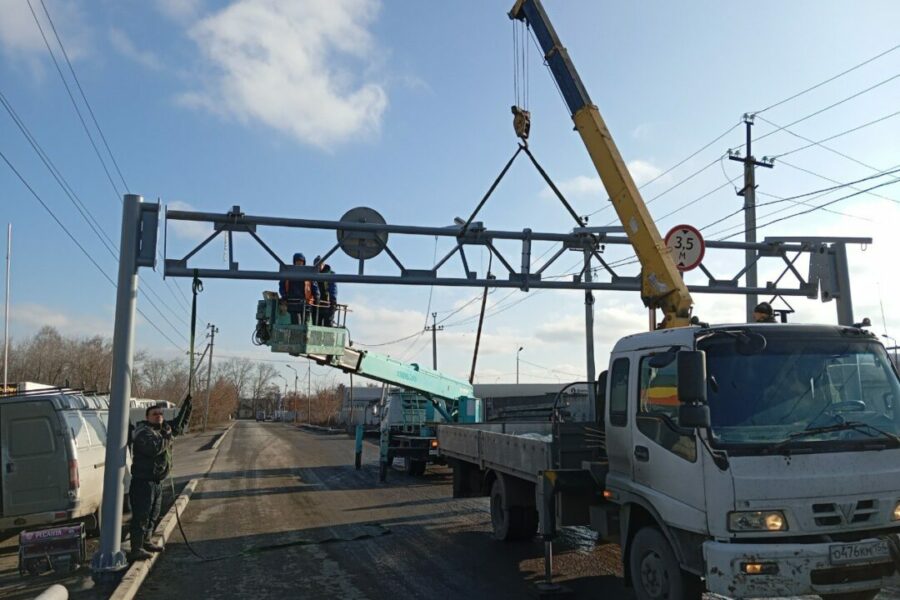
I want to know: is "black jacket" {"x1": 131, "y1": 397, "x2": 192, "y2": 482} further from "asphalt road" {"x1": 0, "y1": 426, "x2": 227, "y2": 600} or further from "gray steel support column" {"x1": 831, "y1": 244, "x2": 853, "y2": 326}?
"gray steel support column" {"x1": 831, "y1": 244, "x2": 853, "y2": 326}

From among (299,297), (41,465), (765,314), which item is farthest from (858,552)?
(299,297)

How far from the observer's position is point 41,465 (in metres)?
9.27

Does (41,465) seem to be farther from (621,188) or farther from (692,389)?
(621,188)

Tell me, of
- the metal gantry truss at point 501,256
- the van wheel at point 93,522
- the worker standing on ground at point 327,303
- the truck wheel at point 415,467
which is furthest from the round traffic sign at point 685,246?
the truck wheel at point 415,467

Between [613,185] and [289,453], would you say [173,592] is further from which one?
[289,453]

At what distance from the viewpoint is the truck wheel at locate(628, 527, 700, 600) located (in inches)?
206

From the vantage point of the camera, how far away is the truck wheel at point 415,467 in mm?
19231

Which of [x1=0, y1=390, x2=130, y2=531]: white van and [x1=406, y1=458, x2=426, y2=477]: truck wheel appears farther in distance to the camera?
[x1=406, y1=458, x2=426, y2=477]: truck wheel

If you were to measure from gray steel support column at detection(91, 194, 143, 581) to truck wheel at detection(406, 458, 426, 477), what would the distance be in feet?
37.7

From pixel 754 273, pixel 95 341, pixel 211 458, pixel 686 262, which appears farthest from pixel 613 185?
pixel 95 341

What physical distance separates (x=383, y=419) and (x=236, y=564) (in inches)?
475

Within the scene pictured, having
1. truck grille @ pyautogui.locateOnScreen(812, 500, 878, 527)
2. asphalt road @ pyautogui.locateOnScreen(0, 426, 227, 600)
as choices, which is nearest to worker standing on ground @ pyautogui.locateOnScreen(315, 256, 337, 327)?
asphalt road @ pyautogui.locateOnScreen(0, 426, 227, 600)

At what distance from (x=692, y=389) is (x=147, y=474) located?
22.4 feet

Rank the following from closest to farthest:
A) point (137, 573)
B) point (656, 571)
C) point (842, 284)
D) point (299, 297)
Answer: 1. point (656, 571)
2. point (137, 573)
3. point (842, 284)
4. point (299, 297)
